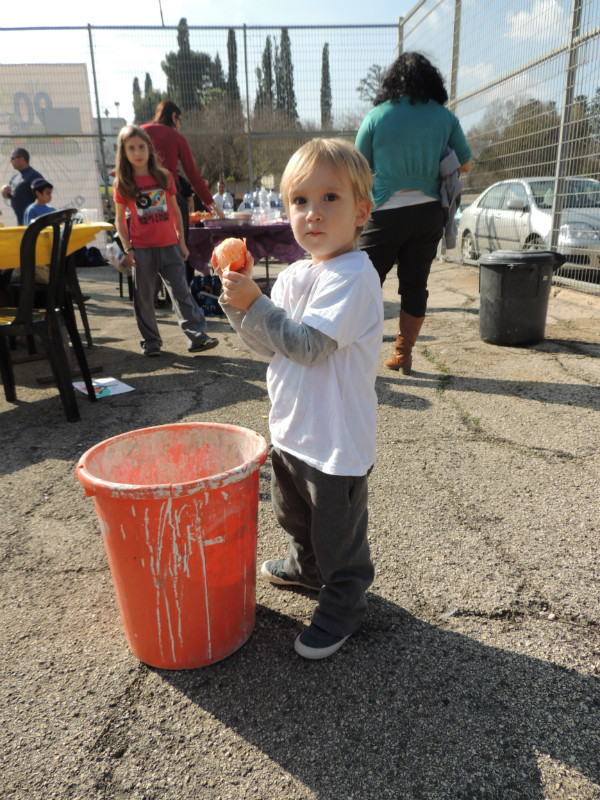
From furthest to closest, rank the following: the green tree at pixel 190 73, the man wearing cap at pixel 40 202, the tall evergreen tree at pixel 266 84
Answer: the green tree at pixel 190 73
the tall evergreen tree at pixel 266 84
the man wearing cap at pixel 40 202

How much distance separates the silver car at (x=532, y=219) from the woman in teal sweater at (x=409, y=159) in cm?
260

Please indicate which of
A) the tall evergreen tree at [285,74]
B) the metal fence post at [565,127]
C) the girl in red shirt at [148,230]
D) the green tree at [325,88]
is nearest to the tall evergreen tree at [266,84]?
the tall evergreen tree at [285,74]

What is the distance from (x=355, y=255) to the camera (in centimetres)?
140

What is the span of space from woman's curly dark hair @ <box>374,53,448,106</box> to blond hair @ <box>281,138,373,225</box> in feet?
7.47

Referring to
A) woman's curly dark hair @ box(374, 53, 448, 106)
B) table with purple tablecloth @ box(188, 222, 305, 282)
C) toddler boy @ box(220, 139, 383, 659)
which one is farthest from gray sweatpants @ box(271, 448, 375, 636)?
table with purple tablecloth @ box(188, 222, 305, 282)

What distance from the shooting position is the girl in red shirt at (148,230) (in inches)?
160

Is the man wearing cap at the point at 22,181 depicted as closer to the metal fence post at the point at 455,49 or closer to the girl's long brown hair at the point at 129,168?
the girl's long brown hair at the point at 129,168

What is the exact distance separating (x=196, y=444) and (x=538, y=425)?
2.01 metres

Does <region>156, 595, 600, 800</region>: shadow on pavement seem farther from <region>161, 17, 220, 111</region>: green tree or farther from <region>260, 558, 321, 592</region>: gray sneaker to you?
<region>161, 17, 220, 111</region>: green tree

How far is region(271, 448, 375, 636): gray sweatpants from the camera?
1436 mm

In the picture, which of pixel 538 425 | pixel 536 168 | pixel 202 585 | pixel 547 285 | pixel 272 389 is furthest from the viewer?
pixel 536 168

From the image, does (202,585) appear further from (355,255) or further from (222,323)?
(222,323)

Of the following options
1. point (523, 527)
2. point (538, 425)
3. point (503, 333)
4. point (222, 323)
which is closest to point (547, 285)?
point (503, 333)

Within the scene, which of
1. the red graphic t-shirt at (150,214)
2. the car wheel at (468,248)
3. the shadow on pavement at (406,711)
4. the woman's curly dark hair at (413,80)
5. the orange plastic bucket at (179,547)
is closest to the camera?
the shadow on pavement at (406,711)
